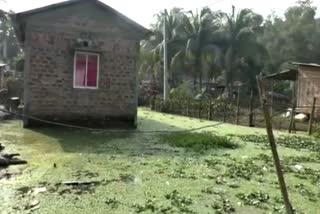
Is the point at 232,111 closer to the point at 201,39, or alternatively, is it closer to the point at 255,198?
the point at 255,198

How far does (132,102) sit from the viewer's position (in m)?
15.2

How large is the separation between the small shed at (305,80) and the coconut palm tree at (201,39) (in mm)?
14306

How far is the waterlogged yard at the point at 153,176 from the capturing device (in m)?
5.83

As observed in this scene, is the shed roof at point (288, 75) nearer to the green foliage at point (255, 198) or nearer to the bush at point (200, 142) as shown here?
the bush at point (200, 142)

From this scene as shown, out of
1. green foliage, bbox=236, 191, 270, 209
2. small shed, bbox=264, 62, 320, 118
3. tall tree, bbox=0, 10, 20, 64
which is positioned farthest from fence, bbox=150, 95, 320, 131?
tall tree, bbox=0, 10, 20, 64

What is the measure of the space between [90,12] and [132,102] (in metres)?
3.30

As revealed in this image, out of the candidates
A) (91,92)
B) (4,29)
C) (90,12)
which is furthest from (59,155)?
(4,29)

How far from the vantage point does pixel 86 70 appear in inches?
573

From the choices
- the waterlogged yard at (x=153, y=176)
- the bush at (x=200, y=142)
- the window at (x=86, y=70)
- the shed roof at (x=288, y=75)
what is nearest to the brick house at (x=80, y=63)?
the window at (x=86, y=70)

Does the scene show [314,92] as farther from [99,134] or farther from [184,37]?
[184,37]

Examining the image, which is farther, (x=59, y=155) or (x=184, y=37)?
(x=184, y=37)

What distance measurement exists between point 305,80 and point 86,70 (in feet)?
38.5

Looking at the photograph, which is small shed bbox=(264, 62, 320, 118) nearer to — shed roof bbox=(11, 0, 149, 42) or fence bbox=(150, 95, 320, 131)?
fence bbox=(150, 95, 320, 131)

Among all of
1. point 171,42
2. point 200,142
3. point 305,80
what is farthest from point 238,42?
point 200,142
